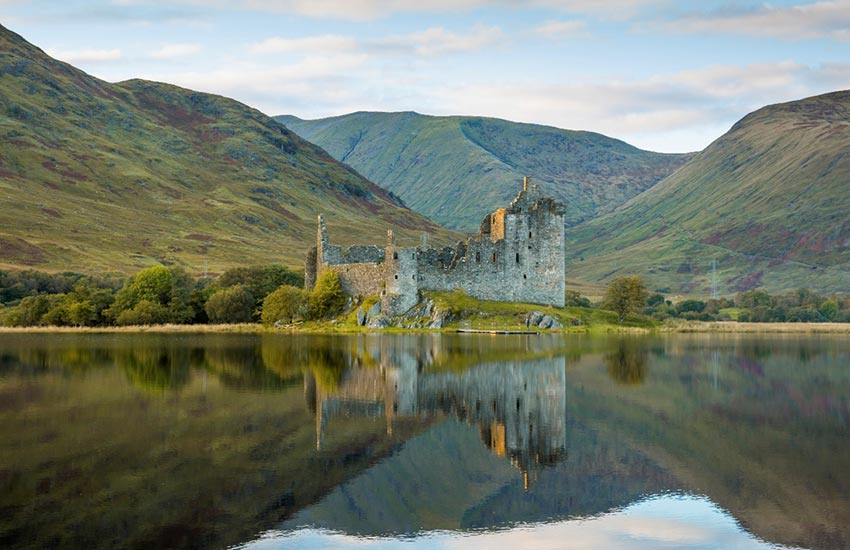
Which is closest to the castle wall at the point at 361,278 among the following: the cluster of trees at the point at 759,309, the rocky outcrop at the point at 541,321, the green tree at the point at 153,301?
the rocky outcrop at the point at 541,321

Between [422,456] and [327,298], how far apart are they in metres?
52.8

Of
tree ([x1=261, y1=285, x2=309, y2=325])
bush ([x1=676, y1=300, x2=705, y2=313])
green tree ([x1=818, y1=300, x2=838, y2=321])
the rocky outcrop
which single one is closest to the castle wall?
tree ([x1=261, y1=285, x2=309, y2=325])

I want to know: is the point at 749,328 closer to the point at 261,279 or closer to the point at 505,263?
the point at 505,263

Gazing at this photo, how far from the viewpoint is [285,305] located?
7356 centimetres

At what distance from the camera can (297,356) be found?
152ft

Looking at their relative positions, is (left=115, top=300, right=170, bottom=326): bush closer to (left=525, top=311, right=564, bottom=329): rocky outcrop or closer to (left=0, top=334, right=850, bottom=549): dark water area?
(left=525, top=311, right=564, bottom=329): rocky outcrop

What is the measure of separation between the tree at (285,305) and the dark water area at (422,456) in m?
32.9

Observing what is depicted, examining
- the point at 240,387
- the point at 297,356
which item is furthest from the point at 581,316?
the point at 240,387

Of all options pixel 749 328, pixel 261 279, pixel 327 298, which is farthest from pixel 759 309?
pixel 261 279

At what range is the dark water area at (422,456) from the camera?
15398 millimetres

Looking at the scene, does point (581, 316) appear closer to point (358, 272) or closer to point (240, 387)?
point (358, 272)

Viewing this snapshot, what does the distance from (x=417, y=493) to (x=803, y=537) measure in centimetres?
690

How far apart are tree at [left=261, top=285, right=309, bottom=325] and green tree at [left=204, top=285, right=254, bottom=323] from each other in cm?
462

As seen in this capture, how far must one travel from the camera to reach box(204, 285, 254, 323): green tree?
7869 cm
